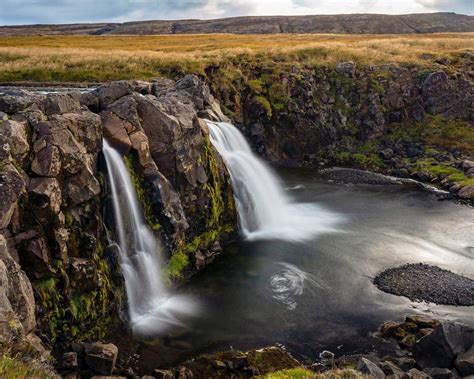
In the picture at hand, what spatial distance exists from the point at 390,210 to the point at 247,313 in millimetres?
25495

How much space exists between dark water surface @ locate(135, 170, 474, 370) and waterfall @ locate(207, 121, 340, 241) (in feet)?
6.18

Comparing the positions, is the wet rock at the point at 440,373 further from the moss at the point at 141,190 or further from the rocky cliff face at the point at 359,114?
the rocky cliff face at the point at 359,114

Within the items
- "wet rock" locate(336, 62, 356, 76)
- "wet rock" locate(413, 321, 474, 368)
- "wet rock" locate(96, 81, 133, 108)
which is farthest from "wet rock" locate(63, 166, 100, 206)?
"wet rock" locate(336, 62, 356, 76)

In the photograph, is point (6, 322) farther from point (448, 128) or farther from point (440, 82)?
point (440, 82)

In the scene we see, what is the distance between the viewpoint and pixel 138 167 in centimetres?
2958

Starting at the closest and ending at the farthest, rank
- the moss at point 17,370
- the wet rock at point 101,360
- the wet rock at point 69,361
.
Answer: the moss at point 17,370 → the wet rock at point 69,361 → the wet rock at point 101,360

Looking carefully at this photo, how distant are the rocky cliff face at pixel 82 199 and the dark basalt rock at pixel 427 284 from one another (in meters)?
13.1

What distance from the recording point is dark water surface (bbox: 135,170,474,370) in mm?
24484

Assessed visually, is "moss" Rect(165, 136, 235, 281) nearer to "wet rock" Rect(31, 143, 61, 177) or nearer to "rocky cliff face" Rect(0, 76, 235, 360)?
"rocky cliff face" Rect(0, 76, 235, 360)

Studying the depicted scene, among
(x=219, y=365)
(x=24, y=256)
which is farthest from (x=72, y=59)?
(x=219, y=365)

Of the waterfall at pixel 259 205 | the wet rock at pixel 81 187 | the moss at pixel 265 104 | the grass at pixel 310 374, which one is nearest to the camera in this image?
the grass at pixel 310 374

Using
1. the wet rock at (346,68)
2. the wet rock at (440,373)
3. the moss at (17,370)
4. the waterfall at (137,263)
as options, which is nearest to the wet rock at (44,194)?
the waterfall at (137,263)

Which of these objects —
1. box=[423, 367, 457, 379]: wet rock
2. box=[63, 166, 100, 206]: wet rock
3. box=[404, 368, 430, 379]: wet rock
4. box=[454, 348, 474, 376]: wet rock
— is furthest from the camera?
box=[63, 166, 100, 206]: wet rock

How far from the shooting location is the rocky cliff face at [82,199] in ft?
66.9
